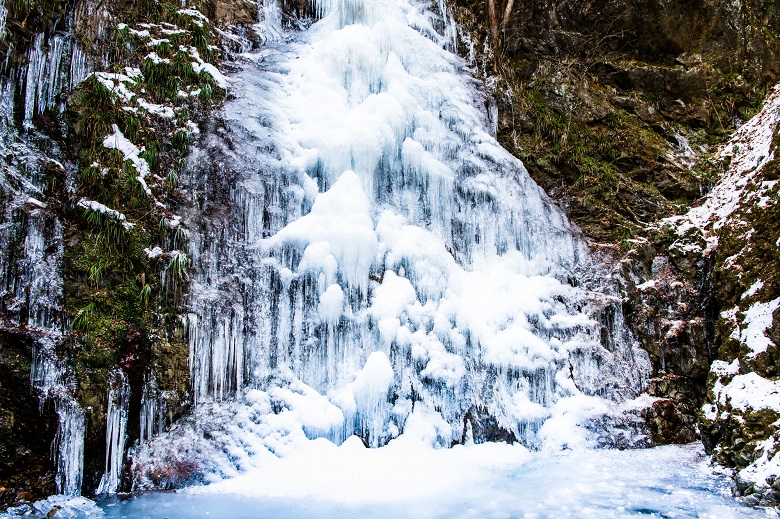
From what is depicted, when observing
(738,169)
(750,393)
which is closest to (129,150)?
(750,393)

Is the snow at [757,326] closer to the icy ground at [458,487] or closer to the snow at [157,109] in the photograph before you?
the icy ground at [458,487]

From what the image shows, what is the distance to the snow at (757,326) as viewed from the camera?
528 cm

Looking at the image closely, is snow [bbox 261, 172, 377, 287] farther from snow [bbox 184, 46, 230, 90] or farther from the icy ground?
snow [bbox 184, 46, 230, 90]

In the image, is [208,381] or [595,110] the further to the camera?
[595,110]

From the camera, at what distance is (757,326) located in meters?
5.48

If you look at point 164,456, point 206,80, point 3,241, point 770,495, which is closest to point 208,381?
point 164,456

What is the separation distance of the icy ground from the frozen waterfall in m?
0.32

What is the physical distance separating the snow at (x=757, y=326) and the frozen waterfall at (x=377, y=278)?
1.56 m

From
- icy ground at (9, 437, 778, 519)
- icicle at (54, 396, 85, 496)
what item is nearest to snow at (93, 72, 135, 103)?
icicle at (54, 396, 85, 496)

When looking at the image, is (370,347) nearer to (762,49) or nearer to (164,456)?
(164,456)

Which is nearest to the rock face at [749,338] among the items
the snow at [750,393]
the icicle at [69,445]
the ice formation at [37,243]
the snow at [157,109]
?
the snow at [750,393]

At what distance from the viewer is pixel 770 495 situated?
13.8 ft

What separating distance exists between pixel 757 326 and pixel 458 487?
358cm

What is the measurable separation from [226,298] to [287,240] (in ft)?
3.48
